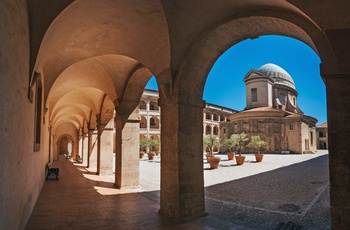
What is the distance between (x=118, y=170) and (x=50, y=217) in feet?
13.8

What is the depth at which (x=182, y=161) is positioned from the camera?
20.2ft

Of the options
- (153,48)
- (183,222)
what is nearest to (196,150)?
(183,222)

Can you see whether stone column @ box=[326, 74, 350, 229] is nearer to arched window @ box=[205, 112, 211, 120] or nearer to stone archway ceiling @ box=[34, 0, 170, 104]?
stone archway ceiling @ box=[34, 0, 170, 104]

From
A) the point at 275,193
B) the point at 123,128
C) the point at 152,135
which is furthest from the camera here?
the point at 152,135

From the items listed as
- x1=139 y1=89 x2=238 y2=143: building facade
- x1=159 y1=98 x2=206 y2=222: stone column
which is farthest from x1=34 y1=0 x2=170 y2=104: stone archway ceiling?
x1=139 y1=89 x2=238 y2=143: building facade

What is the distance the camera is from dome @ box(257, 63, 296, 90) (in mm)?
49066

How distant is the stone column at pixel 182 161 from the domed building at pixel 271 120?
1302 inches

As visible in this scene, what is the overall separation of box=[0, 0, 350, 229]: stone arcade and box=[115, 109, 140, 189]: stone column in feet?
0.14

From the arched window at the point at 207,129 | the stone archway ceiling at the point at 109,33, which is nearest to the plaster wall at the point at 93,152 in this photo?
the stone archway ceiling at the point at 109,33

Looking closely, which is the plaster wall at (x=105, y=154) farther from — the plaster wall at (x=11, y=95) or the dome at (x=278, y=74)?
the dome at (x=278, y=74)

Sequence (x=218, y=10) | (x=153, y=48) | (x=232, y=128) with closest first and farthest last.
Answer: (x=218, y=10), (x=153, y=48), (x=232, y=128)

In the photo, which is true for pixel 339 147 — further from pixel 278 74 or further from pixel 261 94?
pixel 278 74

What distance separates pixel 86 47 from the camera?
306 inches

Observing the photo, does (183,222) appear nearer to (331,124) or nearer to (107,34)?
(331,124)
